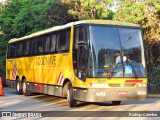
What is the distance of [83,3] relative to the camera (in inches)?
1007

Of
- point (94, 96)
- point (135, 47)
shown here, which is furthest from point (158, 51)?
point (94, 96)

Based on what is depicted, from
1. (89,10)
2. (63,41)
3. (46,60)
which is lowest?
(46,60)

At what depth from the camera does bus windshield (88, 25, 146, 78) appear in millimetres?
13288

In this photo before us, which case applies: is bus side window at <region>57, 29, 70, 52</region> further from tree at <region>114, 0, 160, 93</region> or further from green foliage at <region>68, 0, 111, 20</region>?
green foliage at <region>68, 0, 111, 20</region>

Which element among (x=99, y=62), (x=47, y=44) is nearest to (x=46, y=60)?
(x=47, y=44)

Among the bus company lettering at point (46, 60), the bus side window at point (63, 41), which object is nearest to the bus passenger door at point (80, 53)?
the bus side window at point (63, 41)

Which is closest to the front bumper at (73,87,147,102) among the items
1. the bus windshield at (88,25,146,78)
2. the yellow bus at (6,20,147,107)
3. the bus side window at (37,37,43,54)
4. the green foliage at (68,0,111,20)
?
the yellow bus at (6,20,147,107)

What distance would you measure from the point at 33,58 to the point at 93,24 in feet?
22.0

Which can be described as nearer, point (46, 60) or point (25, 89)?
point (46, 60)

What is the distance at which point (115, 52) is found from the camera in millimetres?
13617

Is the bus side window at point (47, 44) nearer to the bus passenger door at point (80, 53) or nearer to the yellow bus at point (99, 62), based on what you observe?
the yellow bus at point (99, 62)

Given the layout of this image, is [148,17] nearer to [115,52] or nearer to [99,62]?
[115,52]

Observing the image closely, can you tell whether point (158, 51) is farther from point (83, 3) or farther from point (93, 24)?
point (93, 24)

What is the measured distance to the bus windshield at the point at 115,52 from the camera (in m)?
13.3
